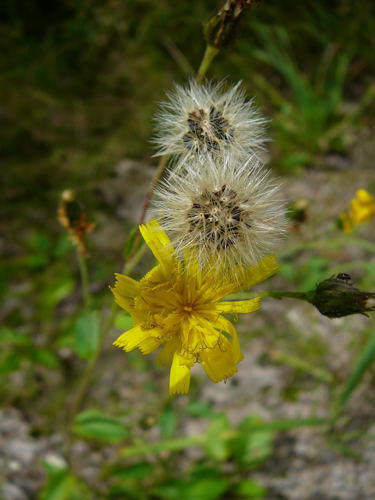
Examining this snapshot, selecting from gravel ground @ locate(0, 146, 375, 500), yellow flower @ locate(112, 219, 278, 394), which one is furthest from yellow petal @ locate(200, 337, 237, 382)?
gravel ground @ locate(0, 146, 375, 500)

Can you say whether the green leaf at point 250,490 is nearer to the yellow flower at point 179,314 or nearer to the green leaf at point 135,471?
the green leaf at point 135,471

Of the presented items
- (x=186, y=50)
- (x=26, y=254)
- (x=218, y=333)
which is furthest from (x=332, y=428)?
(x=186, y=50)

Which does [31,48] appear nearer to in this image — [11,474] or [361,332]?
[11,474]

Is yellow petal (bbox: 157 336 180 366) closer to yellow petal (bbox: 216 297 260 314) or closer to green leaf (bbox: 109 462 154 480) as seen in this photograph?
yellow petal (bbox: 216 297 260 314)

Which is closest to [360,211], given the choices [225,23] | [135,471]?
[225,23]

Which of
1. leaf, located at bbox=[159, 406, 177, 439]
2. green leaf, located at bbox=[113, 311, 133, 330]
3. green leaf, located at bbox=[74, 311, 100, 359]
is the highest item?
green leaf, located at bbox=[74, 311, 100, 359]

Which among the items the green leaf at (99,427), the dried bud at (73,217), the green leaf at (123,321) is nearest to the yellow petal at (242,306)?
the green leaf at (123,321)
